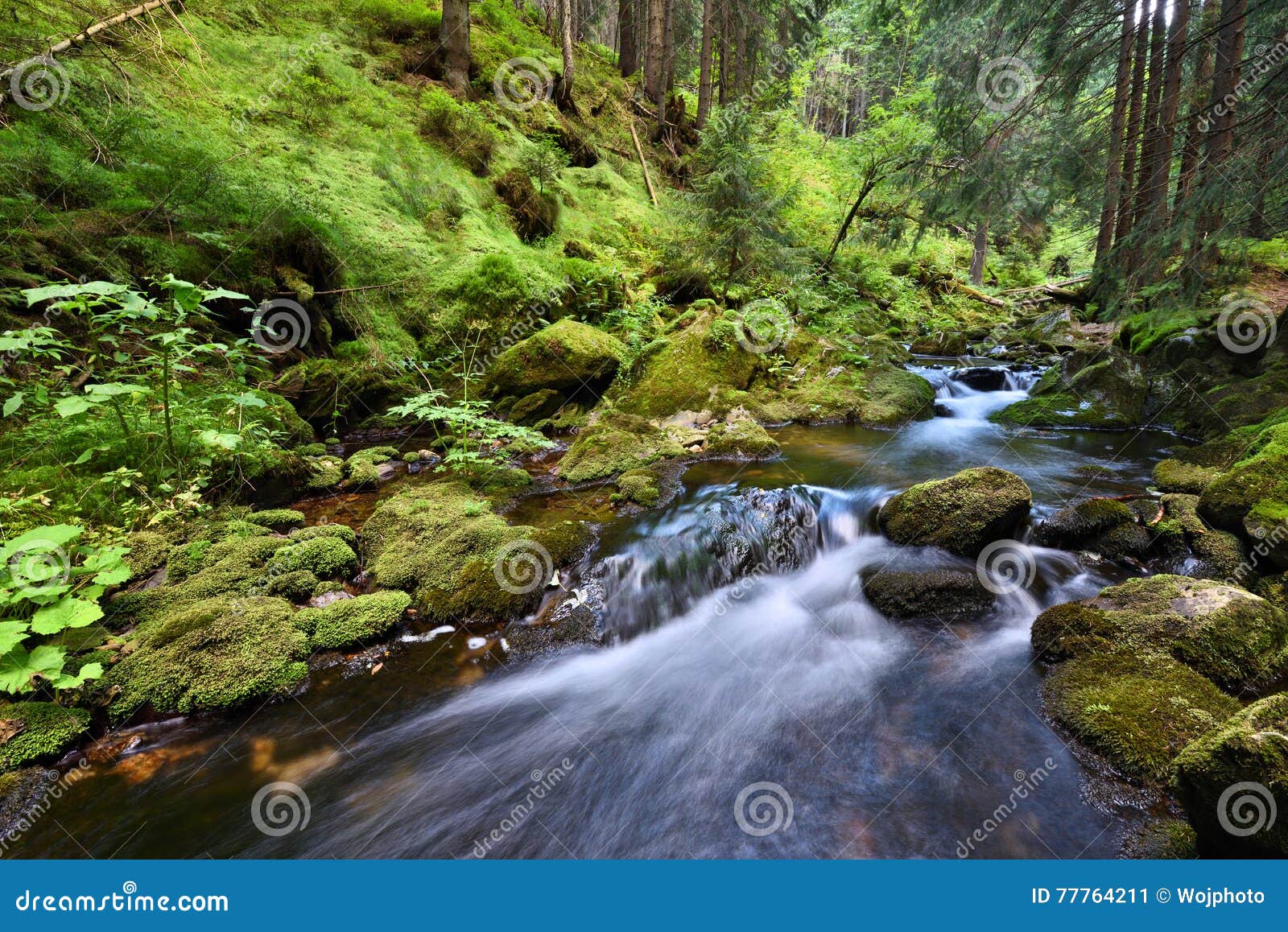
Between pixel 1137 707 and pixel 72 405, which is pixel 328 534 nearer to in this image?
pixel 72 405

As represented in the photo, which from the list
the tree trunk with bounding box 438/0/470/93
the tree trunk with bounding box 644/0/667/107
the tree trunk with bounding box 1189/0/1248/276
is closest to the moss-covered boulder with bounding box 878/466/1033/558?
the tree trunk with bounding box 1189/0/1248/276

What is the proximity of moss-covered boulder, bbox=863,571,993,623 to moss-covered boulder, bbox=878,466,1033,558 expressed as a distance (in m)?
0.49

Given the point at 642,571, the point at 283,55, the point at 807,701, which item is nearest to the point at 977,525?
the point at 807,701

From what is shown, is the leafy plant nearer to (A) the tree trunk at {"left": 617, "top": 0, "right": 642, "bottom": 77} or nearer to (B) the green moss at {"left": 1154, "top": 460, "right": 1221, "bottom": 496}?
(B) the green moss at {"left": 1154, "top": 460, "right": 1221, "bottom": 496}

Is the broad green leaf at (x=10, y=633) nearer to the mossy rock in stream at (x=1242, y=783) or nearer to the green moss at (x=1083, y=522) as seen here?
the mossy rock in stream at (x=1242, y=783)

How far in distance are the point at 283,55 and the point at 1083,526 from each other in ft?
46.1

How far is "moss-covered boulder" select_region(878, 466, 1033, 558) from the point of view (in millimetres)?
4734

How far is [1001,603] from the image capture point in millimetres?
4238

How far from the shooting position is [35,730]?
2.75m

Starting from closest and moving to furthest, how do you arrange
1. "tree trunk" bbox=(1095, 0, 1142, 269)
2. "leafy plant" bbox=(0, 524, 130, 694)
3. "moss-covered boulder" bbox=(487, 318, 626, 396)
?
"leafy plant" bbox=(0, 524, 130, 694), "tree trunk" bbox=(1095, 0, 1142, 269), "moss-covered boulder" bbox=(487, 318, 626, 396)

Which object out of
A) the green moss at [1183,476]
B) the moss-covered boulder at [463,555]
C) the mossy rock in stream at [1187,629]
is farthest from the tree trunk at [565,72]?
the mossy rock in stream at [1187,629]

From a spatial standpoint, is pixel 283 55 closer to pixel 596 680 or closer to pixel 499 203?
pixel 499 203

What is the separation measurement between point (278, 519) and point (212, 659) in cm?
187

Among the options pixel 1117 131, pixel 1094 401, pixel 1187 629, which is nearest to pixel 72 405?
pixel 1187 629
